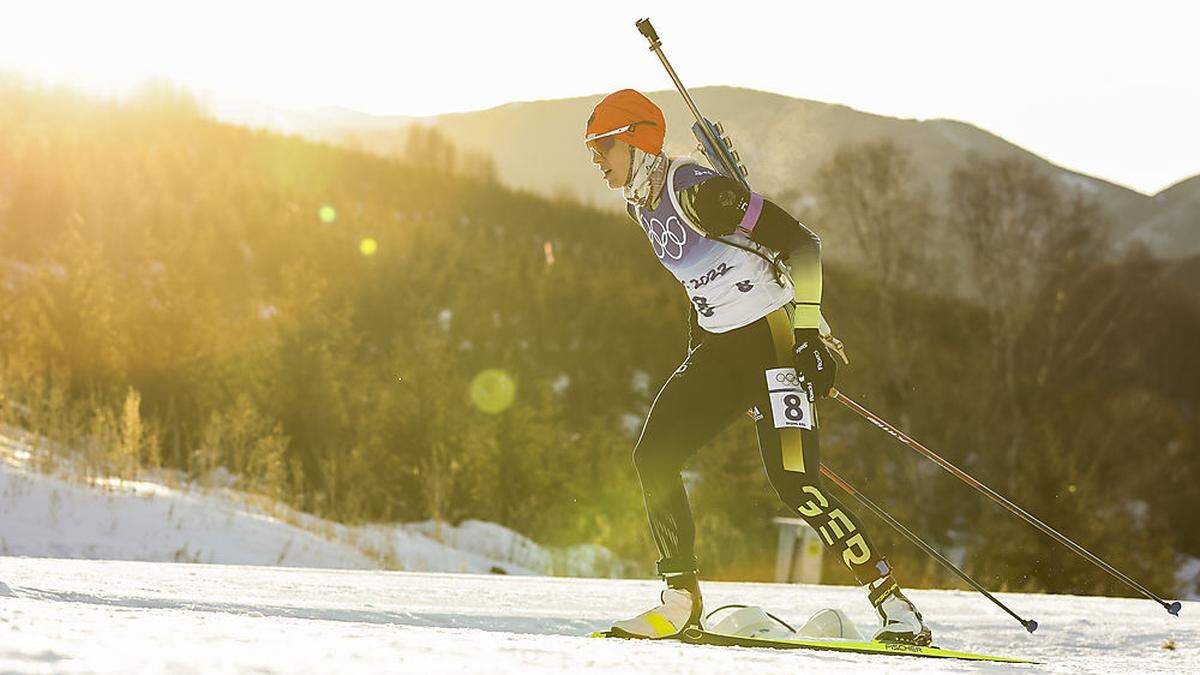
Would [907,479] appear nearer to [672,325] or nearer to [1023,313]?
[1023,313]

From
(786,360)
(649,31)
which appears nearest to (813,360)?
(786,360)

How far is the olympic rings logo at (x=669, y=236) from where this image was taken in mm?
4375

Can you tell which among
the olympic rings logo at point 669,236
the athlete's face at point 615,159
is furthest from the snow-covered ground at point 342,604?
the athlete's face at point 615,159

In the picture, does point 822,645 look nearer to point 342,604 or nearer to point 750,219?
point 750,219

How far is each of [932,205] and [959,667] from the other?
25.9 metres

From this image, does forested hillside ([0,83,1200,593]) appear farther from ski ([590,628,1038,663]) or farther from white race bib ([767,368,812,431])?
white race bib ([767,368,812,431])

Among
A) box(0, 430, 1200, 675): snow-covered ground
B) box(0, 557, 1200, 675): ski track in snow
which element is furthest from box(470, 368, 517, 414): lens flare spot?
box(0, 557, 1200, 675): ski track in snow

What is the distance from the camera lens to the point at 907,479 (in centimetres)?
2489

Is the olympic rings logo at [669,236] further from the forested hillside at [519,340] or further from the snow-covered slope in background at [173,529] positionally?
the forested hillside at [519,340]

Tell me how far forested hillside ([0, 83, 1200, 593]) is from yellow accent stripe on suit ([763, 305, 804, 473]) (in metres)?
9.28

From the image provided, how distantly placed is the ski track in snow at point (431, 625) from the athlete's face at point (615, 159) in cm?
179

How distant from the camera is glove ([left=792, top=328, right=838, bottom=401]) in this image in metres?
4.19

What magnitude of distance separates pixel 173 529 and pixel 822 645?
6756 mm

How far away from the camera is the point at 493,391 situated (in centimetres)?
2108
